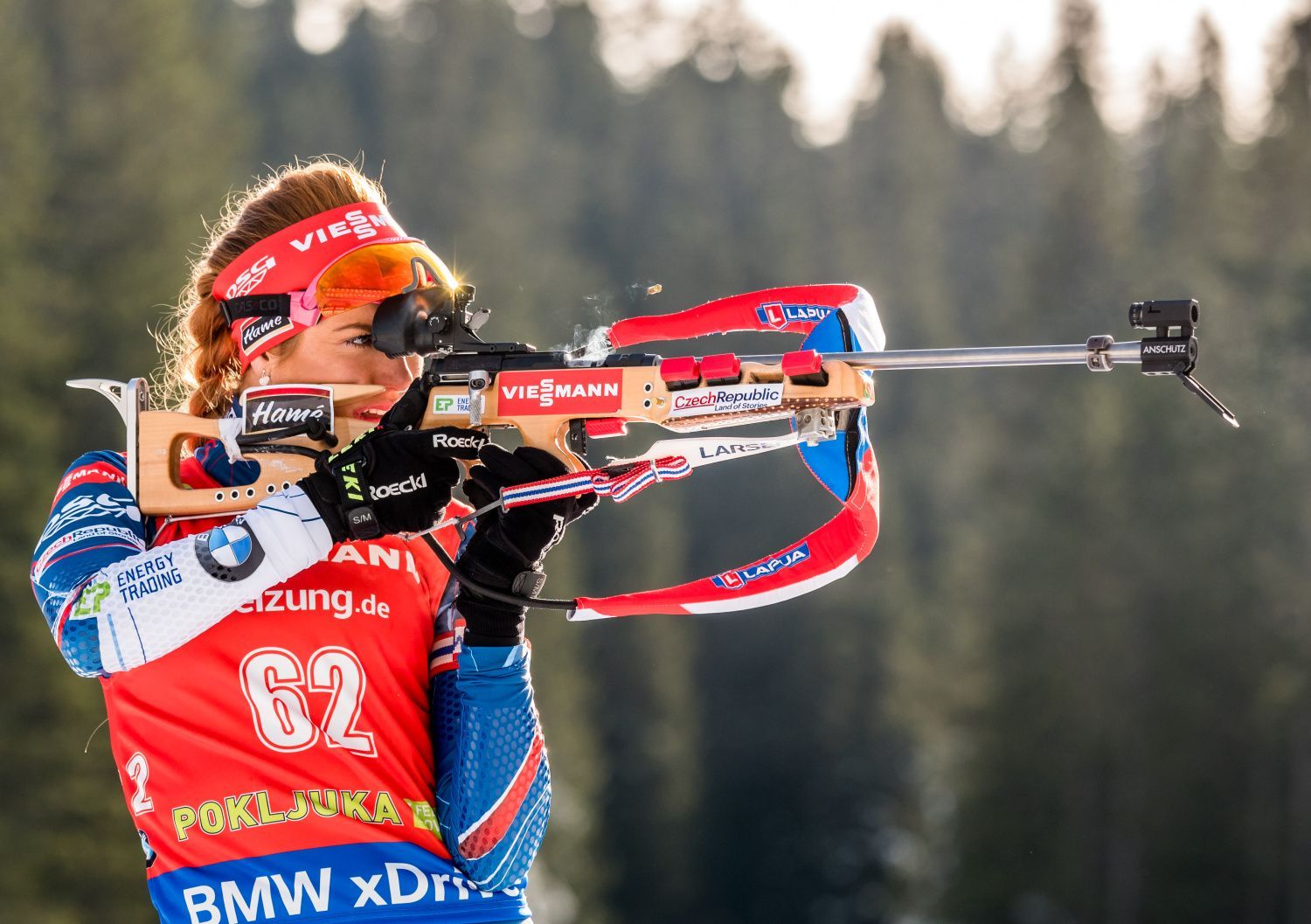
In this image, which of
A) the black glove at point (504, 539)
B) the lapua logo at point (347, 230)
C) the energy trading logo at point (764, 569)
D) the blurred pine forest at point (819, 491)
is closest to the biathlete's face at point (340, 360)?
the lapua logo at point (347, 230)

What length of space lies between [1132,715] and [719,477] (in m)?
18.6

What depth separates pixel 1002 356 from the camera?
367cm

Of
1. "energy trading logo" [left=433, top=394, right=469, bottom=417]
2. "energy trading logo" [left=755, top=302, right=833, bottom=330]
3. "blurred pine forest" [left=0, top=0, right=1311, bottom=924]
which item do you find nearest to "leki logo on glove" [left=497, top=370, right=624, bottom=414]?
"energy trading logo" [left=433, top=394, right=469, bottom=417]

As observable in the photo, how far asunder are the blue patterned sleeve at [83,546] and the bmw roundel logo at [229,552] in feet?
0.71

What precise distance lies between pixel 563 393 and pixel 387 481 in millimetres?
523

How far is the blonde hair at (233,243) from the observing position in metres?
4.30

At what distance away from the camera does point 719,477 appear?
49.3 meters

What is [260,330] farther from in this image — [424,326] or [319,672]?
[319,672]

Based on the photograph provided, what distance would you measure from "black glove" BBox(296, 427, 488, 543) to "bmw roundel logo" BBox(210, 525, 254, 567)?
18cm

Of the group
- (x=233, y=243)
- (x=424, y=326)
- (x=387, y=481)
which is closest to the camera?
(x=387, y=481)

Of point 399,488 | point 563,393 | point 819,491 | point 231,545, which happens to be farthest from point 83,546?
point 819,491

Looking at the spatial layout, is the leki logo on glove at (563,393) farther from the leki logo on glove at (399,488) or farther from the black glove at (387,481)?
the leki logo on glove at (399,488)

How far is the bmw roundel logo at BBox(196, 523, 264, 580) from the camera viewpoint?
3.58m

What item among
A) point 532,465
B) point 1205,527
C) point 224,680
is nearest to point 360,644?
point 224,680
